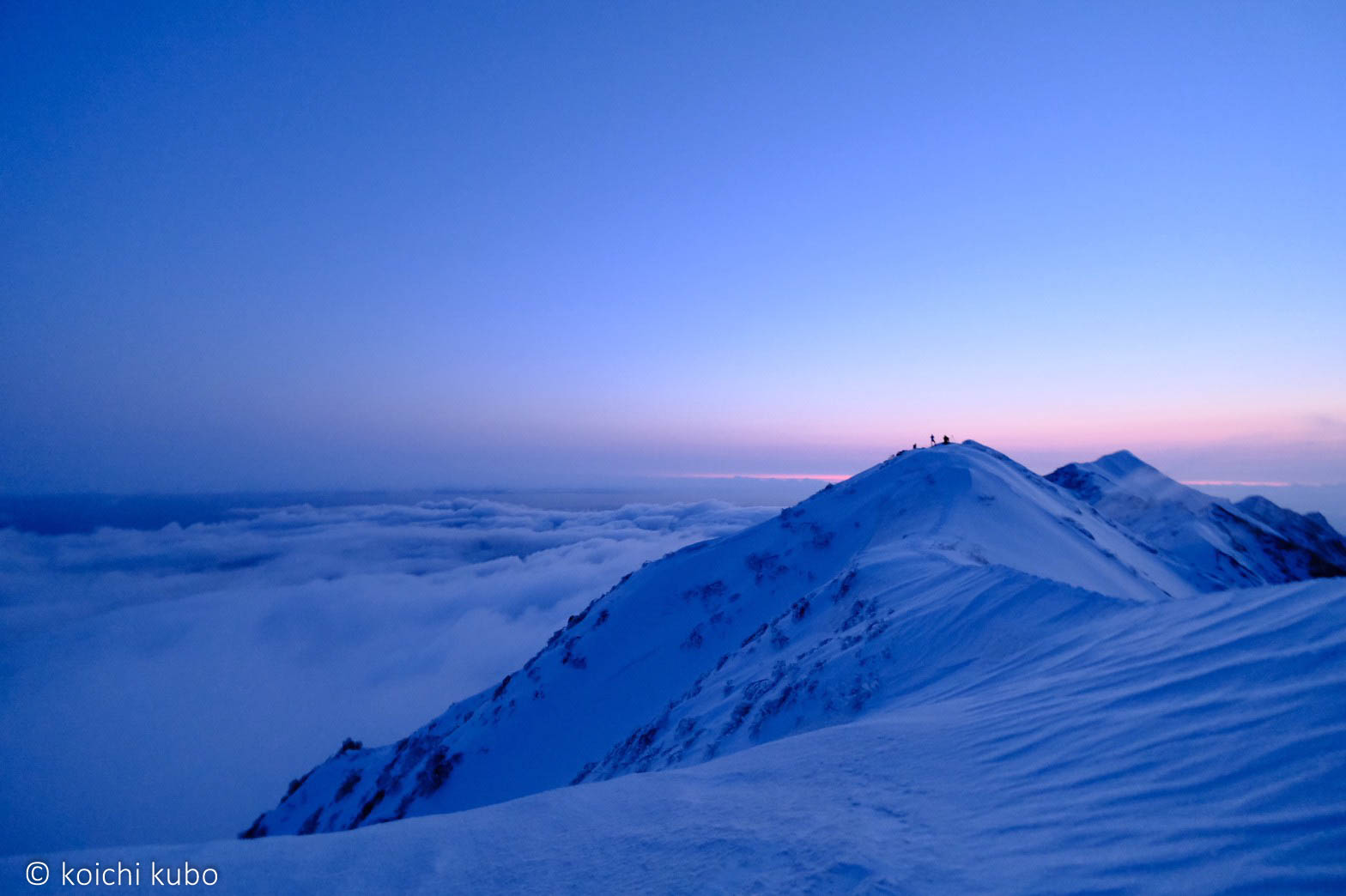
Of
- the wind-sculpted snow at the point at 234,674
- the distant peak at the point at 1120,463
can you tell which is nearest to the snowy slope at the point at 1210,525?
the distant peak at the point at 1120,463

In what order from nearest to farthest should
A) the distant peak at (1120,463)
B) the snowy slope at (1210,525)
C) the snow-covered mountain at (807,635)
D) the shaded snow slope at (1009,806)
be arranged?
the shaded snow slope at (1009,806)
the snow-covered mountain at (807,635)
the snowy slope at (1210,525)
the distant peak at (1120,463)

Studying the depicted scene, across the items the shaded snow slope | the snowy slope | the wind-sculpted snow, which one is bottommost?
the wind-sculpted snow

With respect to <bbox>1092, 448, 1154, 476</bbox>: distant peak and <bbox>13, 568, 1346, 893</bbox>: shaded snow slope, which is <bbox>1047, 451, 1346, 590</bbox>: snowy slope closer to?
<bbox>1092, 448, 1154, 476</bbox>: distant peak

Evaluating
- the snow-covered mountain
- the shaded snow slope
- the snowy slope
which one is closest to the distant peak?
the snowy slope

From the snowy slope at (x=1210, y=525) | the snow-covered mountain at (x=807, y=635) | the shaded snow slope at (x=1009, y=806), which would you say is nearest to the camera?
the shaded snow slope at (x=1009, y=806)

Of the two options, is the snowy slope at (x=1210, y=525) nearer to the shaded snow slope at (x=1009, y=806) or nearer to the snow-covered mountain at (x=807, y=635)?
the snow-covered mountain at (x=807, y=635)

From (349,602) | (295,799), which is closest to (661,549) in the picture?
(349,602)

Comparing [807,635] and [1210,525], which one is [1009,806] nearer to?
[807,635]
